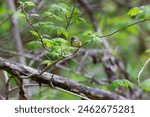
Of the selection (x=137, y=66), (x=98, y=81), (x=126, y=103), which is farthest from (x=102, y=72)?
(x=126, y=103)

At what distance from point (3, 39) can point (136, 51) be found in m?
2.29

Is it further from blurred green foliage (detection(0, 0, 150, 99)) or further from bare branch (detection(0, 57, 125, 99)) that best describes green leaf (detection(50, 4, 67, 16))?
bare branch (detection(0, 57, 125, 99))

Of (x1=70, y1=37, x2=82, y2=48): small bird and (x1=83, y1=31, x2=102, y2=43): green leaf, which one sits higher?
(x1=83, y1=31, x2=102, y2=43): green leaf

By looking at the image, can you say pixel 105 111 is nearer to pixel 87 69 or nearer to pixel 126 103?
pixel 126 103

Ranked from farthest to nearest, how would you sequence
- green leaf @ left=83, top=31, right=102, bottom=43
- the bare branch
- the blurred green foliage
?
the bare branch, the blurred green foliage, green leaf @ left=83, top=31, right=102, bottom=43

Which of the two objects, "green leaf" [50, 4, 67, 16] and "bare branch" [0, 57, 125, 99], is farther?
"bare branch" [0, 57, 125, 99]

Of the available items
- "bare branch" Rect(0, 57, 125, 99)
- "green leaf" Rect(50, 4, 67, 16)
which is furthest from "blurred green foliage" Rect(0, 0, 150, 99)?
"bare branch" Rect(0, 57, 125, 99)

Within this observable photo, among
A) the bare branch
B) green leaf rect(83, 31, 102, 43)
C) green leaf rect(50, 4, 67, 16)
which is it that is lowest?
the bare branch

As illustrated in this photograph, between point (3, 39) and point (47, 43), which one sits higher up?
point (47, 43)

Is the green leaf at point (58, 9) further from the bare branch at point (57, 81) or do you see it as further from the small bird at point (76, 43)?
the bare branch at point (57, 81)

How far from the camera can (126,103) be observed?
2.42m

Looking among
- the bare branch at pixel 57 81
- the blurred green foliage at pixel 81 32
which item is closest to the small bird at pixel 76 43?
the blurred green foliage at pixel 81 32

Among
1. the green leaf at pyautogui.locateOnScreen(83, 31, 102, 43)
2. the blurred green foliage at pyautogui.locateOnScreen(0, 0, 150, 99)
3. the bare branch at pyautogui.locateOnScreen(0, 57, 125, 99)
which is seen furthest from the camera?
the bare branch at pyautogui.locateOnScreen(0, 57, 125, 99)

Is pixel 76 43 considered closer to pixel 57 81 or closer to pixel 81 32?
pixel 57 81
